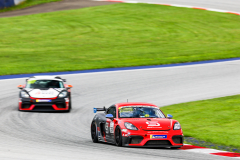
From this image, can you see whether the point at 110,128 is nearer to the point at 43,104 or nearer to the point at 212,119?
the point at 212,119

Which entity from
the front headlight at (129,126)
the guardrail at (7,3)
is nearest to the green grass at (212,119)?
the front headlight at (129,126)

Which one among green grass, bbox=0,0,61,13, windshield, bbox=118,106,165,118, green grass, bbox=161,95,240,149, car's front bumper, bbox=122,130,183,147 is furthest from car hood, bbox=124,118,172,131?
green grass, bbox=0,0,61,13

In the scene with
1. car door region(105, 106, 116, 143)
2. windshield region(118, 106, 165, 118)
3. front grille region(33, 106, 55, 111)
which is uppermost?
windshield region(118, 106, 165, 118)

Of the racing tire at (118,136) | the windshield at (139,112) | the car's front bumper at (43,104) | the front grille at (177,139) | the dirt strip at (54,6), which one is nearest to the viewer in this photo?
the front grille at (177,139)

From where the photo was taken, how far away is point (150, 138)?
9.55 metres

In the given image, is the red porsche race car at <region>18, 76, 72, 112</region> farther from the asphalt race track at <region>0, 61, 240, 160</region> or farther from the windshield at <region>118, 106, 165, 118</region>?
the windshield at <region>118, 106, 165, 118</region>

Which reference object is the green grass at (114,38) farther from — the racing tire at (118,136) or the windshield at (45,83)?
the racing tire at (118,136)

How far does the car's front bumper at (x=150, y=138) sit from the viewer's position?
956 centimetres

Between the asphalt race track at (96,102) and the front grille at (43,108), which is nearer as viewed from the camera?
the asphalt race track at (96,102)

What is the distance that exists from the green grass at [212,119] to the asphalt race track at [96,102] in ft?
5.21

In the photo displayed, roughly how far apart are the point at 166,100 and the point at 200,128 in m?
6.06

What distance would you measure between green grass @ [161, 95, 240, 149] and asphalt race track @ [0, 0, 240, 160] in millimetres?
1588

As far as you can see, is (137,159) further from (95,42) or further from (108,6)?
(108,6)

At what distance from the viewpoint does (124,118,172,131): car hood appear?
9703 mm
